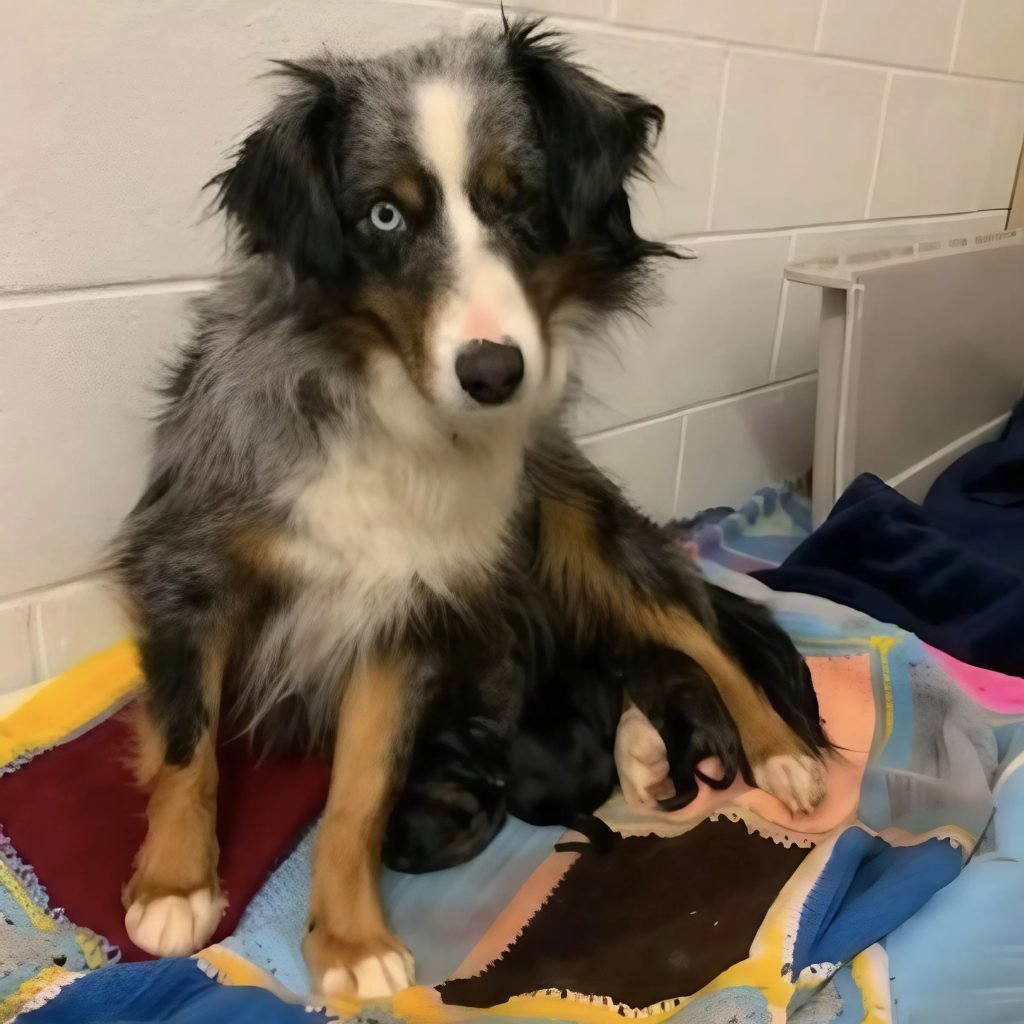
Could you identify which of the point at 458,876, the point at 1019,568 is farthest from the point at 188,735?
the point at 1019,568

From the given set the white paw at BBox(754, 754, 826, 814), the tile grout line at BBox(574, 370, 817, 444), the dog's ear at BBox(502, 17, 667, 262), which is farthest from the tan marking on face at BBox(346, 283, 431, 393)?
the tile grout line at BBox(574, 370, 817, 444)

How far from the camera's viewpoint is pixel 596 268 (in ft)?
5.20

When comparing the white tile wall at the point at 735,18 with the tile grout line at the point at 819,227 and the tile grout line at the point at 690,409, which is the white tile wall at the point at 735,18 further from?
the tile grout line at the point at 690,409

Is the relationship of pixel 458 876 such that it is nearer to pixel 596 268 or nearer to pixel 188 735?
pixel 188 735

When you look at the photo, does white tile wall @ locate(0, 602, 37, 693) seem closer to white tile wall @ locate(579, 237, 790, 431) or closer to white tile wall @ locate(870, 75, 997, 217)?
white tile wall @ locate(579, 237, 790, 431)

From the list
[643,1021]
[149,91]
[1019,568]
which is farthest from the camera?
[1019,568]

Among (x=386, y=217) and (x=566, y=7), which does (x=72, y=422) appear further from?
(x=566, y=7)

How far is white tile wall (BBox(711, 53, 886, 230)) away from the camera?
8.06 ft

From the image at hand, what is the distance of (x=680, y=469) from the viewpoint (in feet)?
9.05

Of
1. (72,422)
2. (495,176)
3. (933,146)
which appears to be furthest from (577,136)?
(933,146)

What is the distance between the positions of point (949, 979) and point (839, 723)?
60 centimetres

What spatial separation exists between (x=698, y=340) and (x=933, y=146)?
119 cm

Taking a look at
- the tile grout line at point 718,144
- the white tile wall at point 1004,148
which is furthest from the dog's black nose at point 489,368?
the white tile wall at point 1004,148

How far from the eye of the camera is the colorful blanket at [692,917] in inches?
49.8
